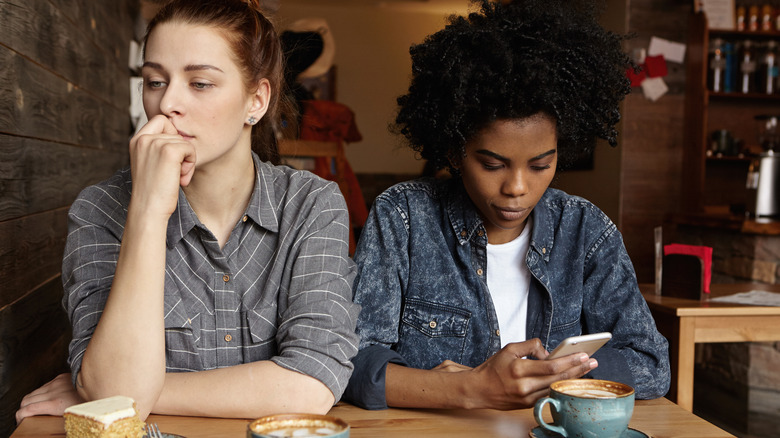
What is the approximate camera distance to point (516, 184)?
1.38 metres

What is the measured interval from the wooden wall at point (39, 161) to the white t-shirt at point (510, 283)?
108cm

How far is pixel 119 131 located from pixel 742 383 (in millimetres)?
3456

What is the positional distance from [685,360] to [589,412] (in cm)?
154

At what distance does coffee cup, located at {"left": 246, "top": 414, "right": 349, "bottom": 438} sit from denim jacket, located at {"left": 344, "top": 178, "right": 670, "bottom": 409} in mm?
609

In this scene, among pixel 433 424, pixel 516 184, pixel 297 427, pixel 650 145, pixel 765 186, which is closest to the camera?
pixel 297 427

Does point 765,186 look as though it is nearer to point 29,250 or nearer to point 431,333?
point 431,333

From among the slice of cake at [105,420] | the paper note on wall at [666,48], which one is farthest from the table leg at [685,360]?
the paper note on wall at [666,48]

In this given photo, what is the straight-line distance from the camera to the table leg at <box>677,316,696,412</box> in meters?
2.21

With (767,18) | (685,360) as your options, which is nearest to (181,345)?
(685,360)

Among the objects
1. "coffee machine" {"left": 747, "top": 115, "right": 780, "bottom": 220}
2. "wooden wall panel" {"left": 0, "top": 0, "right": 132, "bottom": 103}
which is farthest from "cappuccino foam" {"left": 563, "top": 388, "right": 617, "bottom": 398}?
"coffee machine" {"left": 747, "top": 115, "right": 780, "bottom": 220}

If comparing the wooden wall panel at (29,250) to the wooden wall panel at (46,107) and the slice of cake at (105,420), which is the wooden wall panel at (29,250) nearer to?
the wooden wall panel at (46,107)

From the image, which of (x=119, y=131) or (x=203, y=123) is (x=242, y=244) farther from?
(x=119, y=131)

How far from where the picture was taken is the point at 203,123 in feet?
4.04

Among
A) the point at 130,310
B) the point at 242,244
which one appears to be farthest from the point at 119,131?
the point at 130,310
